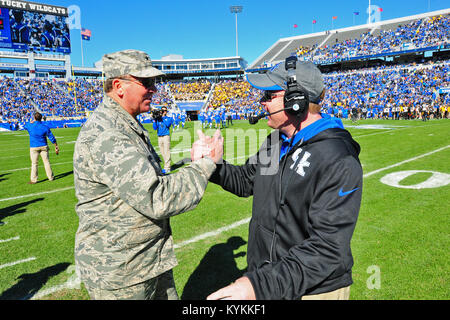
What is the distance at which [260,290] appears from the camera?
130 centimetres

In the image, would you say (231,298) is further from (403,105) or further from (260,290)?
(403,105)

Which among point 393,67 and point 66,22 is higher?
point 66,22

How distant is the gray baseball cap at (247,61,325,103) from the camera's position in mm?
1807

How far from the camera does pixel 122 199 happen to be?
1.67m

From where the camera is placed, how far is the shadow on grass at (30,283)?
354cm

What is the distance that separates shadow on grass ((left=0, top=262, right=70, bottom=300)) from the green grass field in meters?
0.01

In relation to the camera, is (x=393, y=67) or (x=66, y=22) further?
(x=66, y=22)

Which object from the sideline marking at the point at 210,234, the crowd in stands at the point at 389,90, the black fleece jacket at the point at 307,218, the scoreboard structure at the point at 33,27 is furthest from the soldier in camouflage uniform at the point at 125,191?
the scoreboard structure at the point at 33,27

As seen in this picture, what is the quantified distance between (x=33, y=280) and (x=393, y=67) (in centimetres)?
5304

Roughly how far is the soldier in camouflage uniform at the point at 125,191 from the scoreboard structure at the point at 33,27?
6208 cm

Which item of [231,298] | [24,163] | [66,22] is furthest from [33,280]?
[66,22]

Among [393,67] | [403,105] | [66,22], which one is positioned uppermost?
[66,22]

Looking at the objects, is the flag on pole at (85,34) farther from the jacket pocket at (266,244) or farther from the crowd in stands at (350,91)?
the jacket pocket at (266,244)

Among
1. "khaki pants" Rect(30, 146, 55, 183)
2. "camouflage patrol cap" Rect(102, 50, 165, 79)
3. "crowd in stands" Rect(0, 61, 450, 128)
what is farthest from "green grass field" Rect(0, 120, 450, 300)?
"crowd in stands" Rect(0, 61, 450, 128)
